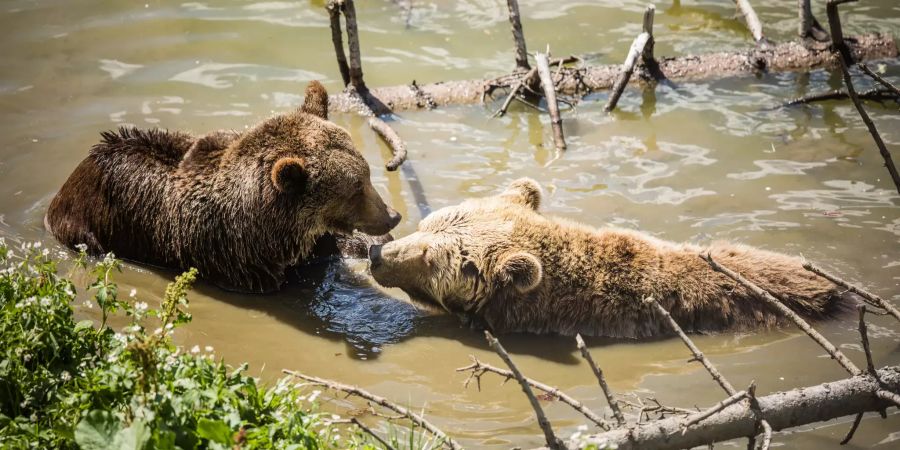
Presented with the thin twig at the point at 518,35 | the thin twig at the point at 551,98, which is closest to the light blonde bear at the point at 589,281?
the thin twig at the point at 551,98

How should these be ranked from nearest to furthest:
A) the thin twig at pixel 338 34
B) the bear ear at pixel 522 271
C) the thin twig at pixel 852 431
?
the thin twig at pixel 852 431, the bear ear at pixel 522 271, the thin twig at pixel 338 34

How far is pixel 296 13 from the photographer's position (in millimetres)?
12258

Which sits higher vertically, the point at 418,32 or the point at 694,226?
the point at 418,32

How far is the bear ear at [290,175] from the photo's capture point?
6416 mm

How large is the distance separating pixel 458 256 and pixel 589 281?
3.25 feet

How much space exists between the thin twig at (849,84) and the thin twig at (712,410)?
2.24m

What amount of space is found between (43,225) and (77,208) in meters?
0.62

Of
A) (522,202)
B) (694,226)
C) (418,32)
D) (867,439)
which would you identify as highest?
(418,32)

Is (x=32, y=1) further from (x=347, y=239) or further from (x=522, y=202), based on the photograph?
(x=522, y=202)

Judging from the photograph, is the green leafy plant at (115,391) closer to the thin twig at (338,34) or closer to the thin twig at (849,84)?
the thin twig at (849,84)

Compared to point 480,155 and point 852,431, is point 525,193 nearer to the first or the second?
point 480,155

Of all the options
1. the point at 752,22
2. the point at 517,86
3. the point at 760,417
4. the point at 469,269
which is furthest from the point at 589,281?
the point at 752,22

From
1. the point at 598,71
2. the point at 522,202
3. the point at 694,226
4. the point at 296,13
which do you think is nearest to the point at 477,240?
the point at 522,202

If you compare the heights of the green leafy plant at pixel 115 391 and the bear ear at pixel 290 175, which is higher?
the bear ear at pixel 290 175
